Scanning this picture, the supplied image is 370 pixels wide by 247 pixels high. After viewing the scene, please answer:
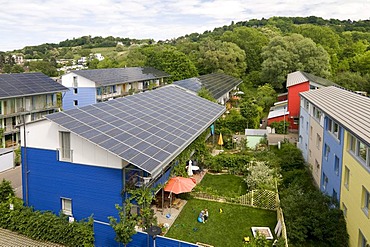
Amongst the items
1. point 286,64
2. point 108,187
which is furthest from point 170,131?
point 286,64

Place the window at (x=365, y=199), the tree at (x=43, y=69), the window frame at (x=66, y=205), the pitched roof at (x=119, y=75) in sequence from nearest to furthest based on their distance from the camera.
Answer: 1. the window at (x=365, y=199)
2. the window frame at (x=66, y=205)
3. the pitched roof at (x=119, y=75)
4. the tree at (x=43, y=69)

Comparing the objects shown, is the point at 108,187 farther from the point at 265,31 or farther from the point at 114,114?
the point at 265,31

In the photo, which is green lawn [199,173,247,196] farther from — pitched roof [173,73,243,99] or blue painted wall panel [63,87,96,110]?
blue painted wall panel [63,87,96,110]

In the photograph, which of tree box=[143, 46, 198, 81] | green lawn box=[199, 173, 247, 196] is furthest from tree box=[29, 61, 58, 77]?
green lawn box=[199, 173, 247, 196]

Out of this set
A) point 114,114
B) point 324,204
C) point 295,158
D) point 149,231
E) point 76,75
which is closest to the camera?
point 149,231

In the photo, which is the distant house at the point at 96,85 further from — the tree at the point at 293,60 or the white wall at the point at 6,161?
the tree at the point at 293,60

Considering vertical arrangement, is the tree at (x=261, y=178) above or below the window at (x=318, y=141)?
below

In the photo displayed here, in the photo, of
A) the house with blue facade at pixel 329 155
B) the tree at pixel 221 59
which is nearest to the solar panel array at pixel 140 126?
the house with blue facade at pixel 329 155

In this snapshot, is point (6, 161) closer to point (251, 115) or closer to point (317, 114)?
point (317, 114)
